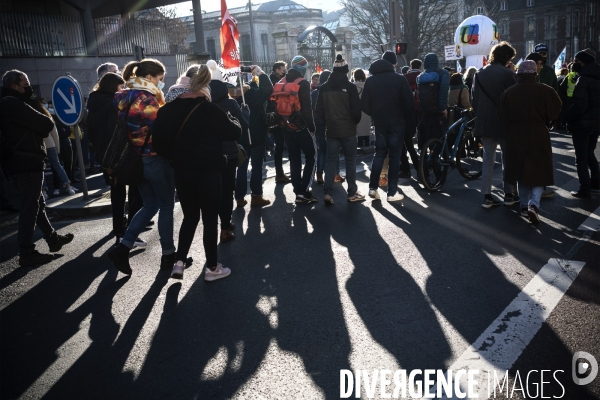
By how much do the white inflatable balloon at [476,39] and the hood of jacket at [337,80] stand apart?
17.8 metres

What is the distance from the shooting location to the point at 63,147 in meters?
11.8

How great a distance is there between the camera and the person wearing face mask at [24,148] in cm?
593

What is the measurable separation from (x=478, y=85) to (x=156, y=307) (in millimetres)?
4855

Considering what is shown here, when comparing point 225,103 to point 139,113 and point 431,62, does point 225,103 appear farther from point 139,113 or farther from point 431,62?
point 431,62

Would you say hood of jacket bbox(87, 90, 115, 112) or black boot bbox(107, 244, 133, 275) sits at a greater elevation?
hood of jacket bbox(87, 90, 115, 112)

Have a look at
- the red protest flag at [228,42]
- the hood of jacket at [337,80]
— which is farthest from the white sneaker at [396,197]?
the red protest flag at [228,42]

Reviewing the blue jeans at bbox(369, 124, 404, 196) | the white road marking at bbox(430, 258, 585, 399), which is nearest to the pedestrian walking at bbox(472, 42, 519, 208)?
the blue jeans at bbox(369, 124, 404, 196)

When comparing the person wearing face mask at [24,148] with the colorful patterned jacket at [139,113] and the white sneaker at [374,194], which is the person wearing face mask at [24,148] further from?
the white sneaker at [374,194]

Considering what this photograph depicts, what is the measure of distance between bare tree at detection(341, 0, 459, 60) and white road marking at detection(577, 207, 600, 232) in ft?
105

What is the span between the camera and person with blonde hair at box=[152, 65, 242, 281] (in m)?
4.89

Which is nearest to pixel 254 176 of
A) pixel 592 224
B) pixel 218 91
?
pixel 218 91

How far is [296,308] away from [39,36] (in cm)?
1668

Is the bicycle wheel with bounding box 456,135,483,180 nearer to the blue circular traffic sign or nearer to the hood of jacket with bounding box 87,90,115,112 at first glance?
the hood of jacket with bounding box 87,90,115,112

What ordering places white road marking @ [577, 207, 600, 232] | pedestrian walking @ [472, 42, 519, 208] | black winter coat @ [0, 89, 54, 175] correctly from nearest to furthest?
black winter coat @ [0, 89, 54, 175] → white road marking @ [577, 207, 600, 232] → pedestrian walking @ [472, 42, 519, 208]
